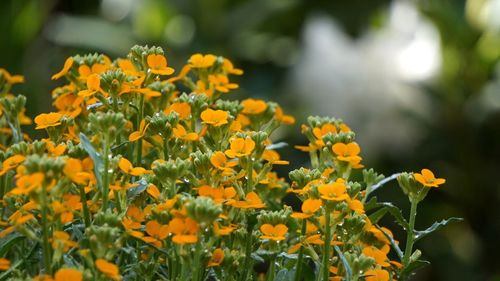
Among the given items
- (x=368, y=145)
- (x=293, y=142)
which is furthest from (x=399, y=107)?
(x=293, y=142)

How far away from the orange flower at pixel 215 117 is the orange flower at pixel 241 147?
0.09 ft

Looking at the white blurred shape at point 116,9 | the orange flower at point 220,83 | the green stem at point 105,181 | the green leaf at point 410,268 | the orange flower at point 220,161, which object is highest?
the white blurred shape at point 116,9

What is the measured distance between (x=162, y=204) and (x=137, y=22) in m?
2.15

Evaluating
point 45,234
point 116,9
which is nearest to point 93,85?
A: point 45,234

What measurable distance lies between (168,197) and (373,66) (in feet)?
6.53

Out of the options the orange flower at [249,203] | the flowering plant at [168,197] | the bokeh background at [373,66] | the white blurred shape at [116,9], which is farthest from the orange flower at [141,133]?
the white blurred shape at [116,9]

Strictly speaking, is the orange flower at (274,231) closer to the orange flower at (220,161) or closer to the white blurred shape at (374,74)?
the orange flower at (220,161)

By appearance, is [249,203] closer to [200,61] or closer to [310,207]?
[310,207]

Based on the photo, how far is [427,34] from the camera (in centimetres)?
257

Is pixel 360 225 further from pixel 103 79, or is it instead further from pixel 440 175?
pixel 440 175

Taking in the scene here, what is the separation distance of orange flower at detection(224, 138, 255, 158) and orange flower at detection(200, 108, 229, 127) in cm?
3

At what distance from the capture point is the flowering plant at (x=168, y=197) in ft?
1.97

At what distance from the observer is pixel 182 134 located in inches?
28.1

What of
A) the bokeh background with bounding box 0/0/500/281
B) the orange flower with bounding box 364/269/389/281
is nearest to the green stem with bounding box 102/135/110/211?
the orange flower with bounding box 364/269/389/281
